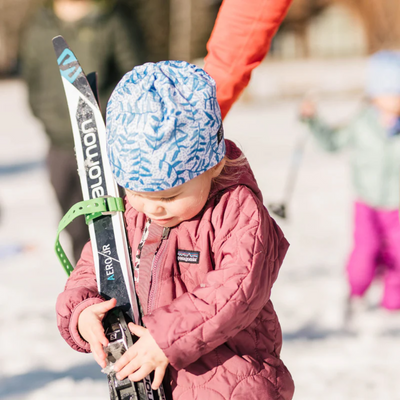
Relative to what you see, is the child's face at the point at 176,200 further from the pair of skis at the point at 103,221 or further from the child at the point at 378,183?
the child at the point at 378,183

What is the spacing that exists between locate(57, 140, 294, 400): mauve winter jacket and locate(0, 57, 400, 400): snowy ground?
151 cm

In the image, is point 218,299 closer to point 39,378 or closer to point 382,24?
point 39,378

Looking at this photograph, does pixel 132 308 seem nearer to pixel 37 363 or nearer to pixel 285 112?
pixel 37 363

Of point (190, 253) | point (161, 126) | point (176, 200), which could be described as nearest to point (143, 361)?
point (190, 253)

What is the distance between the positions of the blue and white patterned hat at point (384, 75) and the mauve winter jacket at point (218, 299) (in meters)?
2.58

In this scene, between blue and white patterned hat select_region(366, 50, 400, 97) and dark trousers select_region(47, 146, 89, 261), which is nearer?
blue and white patterned hat select_region(366, 50, 400, 97)

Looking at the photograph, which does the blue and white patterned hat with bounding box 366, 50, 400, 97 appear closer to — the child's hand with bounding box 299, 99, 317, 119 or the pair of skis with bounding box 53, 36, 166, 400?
the child's hand with bounding box 299, 99, 317, 119

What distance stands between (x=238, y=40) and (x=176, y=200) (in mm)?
656

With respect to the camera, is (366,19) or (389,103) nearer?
(389,103)

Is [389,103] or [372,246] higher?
[389,103]

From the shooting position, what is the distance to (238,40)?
1.88 meters

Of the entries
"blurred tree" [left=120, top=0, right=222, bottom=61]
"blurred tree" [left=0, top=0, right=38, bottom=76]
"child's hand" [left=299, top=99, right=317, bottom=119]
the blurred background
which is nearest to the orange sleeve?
the blurred background

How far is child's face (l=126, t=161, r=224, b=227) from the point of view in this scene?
4.96 ft

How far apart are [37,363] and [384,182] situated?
2.52m
